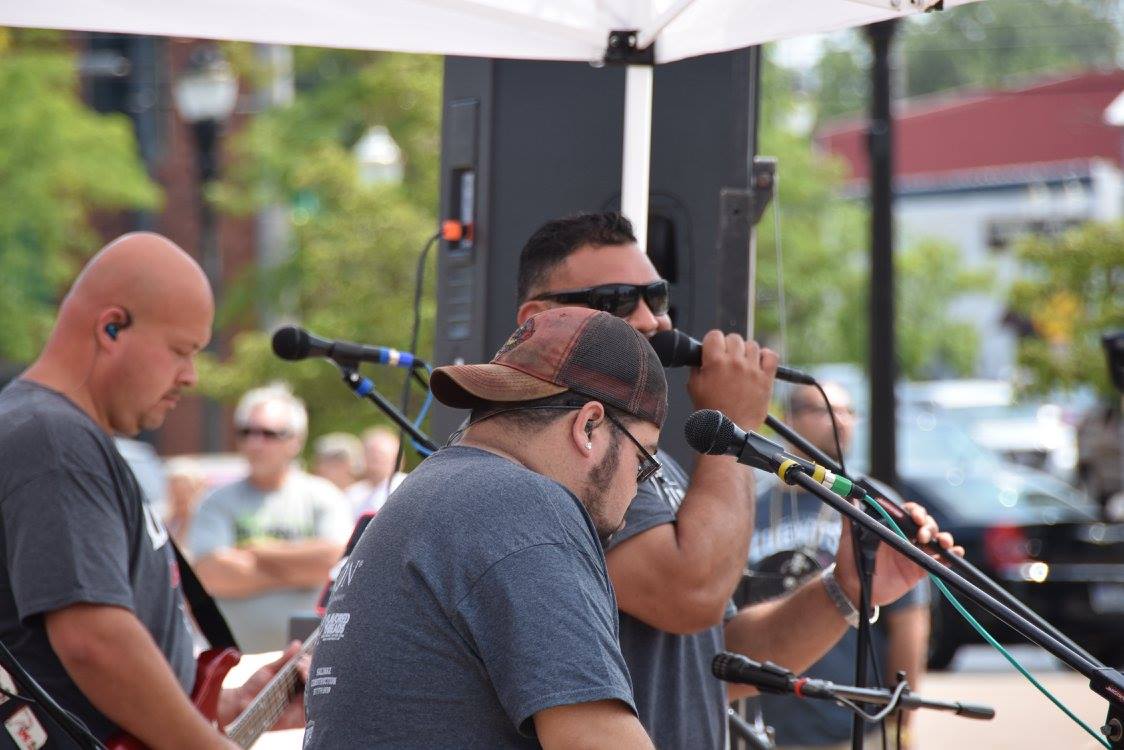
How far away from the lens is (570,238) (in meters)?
3.40

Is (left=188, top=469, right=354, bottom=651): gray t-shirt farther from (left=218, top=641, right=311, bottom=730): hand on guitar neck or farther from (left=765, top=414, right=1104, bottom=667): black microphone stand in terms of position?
(left=765, top=414, right=1104, bottom=667): black microphone stand

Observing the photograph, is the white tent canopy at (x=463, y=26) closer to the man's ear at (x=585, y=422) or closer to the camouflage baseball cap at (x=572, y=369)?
the camouflage baseball cap at (x=572, y=369)

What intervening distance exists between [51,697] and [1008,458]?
22.8m

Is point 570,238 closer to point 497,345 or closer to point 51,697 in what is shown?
point 497,345

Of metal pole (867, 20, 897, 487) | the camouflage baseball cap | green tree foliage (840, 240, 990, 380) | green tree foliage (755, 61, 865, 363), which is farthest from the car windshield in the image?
green tree foliage (840, 240, 990, 380)

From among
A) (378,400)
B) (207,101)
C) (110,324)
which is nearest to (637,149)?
(378,400)

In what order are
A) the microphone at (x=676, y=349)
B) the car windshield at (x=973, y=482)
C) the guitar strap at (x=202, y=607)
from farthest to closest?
the car windshield at (x=973, y=482) → the guitar strap at (x=202, y=607) → the microphone at (x=676, y=349)

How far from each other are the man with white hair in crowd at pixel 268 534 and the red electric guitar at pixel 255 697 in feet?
11.4

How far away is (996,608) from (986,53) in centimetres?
7082

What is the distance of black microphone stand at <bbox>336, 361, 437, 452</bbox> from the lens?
363cm

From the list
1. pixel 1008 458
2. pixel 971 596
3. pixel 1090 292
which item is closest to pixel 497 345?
pixel 971 596

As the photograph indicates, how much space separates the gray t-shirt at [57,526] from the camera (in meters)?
3.11

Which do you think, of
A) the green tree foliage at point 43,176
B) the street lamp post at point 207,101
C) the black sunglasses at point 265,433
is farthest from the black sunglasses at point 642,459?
the street lamp post at point 207,101

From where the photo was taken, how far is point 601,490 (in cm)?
241
